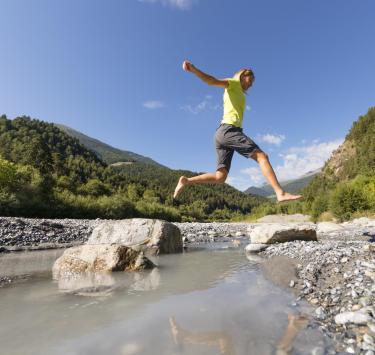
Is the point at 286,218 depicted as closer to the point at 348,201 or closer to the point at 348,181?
the point at 348,181

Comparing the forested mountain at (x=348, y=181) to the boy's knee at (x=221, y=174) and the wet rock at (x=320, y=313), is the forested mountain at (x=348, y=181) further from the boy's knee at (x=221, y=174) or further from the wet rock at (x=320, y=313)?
the wet rock at (x=320, y=313)

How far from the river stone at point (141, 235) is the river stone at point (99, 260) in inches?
160

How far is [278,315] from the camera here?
3854 millimetres

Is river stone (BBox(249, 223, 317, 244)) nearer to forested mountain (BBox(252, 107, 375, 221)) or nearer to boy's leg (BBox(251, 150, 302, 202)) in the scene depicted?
boy's leg (BBox(251, 150, 302, 202))

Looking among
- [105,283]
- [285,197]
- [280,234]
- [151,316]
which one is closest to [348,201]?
[280,234]

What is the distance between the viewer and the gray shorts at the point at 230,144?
5.49 metres

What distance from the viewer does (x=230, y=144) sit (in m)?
5.60

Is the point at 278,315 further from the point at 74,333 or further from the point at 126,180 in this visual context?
the point at 126,180

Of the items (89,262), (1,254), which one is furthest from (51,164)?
(89,262)

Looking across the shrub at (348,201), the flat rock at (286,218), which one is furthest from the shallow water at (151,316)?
the flat rock at (286,218)

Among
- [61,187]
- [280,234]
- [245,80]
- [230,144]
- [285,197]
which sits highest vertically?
[61,187]

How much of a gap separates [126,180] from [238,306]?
10139 cm

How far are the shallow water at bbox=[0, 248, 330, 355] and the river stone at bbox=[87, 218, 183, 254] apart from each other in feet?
18.9

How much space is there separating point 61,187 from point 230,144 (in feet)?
181
